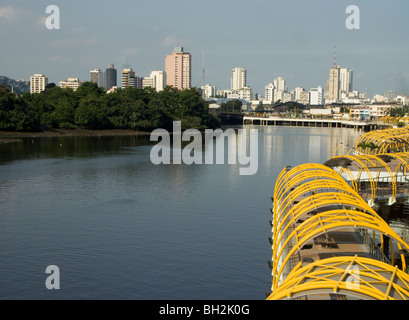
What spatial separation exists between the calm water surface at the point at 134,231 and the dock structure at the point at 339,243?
242cm

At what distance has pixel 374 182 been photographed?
2323 cm

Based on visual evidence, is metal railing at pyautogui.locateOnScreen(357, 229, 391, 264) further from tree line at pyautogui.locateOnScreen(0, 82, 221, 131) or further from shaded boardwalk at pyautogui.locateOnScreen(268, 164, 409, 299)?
tree line at pyautogui.locateOnScreen(0, 82, 221, 131)

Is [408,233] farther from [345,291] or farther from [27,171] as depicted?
[27,171]

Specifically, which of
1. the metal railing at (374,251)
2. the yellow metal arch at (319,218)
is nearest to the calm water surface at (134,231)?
the yellow metal arch at (319,218)

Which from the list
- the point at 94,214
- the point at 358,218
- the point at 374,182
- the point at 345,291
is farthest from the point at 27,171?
the point at 345,291

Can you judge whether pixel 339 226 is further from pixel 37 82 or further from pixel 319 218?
pixel 37 82

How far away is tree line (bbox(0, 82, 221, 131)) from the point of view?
2389 inches

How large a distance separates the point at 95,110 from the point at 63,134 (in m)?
6.80

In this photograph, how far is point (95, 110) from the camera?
70812mm

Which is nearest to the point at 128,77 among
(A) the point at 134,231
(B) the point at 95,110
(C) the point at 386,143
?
(B) the point at 95,110

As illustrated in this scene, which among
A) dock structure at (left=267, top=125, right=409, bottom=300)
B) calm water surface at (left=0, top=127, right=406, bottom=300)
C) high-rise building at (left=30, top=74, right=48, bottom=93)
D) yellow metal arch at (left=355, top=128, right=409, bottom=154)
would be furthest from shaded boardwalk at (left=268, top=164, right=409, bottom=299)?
high-rise building at (left=30, top=74, right=48, bottom=93)

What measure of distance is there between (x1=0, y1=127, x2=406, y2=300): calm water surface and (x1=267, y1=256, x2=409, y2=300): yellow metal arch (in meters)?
5.59
